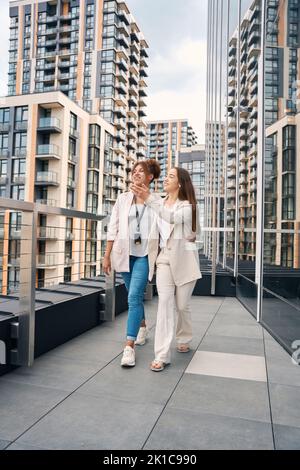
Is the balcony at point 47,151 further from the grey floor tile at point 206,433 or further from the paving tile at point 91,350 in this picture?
the grey floor tile at point 206,433

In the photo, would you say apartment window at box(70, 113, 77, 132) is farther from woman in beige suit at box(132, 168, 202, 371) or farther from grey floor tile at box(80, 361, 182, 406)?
grey floor tile at box(80, 361, 182, 406)

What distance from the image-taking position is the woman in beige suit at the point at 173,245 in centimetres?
280

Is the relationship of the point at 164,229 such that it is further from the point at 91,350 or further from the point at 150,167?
the point at 91,350

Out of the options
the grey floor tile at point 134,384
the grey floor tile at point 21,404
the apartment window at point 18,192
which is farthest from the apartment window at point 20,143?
the grey floor tile at point 21,404

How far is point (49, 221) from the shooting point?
107ft

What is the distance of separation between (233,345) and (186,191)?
57.6 inches

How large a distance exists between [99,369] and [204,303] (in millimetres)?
3186

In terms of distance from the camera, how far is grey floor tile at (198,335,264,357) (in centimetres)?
318

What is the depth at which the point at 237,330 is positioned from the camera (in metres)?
3.94

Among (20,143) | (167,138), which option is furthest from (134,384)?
(167,138)

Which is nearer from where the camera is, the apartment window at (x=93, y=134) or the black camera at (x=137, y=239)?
the black camera at (x=137, y=239)

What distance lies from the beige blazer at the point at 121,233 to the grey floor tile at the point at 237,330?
4.50 feet
